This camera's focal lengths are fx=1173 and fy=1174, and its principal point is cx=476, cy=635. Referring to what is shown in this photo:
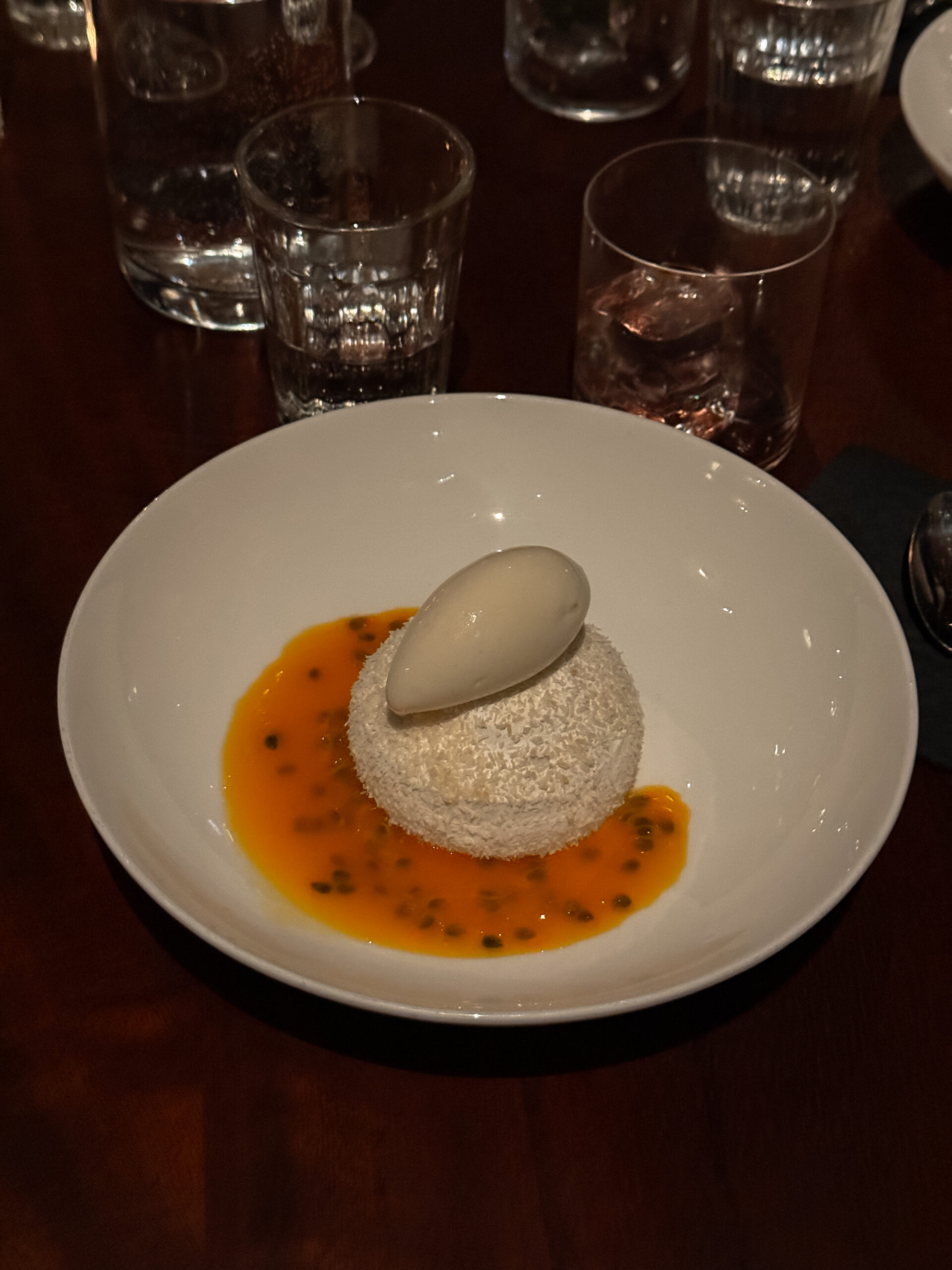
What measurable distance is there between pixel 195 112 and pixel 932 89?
0.73m

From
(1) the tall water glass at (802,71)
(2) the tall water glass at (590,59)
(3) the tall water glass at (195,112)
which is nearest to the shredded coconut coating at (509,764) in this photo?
(3) the tall water glass at (195,112)

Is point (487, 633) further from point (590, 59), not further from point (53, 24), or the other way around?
point (53, 24)

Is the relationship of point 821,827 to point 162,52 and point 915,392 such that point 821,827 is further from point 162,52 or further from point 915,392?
point 162,52

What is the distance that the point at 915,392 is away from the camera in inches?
40.4

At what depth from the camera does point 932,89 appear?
118cm

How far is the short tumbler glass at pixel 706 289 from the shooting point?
868 mm

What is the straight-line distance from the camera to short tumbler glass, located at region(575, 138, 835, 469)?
0.87 m

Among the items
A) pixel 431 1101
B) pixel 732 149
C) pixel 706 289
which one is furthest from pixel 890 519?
pixel 431 1101

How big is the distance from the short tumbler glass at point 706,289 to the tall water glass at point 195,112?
28 cm

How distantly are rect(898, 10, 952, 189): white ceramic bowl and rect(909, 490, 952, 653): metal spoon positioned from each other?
437 mm

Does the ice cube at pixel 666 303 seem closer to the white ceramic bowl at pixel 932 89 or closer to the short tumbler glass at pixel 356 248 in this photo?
the short tumbler glass at pixel 356 248

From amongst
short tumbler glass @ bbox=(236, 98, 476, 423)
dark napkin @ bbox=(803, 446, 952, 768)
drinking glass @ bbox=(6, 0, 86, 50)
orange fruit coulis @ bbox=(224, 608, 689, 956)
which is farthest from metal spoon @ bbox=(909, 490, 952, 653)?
drinking glass @ bbox=(6, 0, 86, 50)

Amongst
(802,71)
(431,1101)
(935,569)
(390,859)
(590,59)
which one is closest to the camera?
(431,1101)

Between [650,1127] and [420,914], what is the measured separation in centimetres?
17
